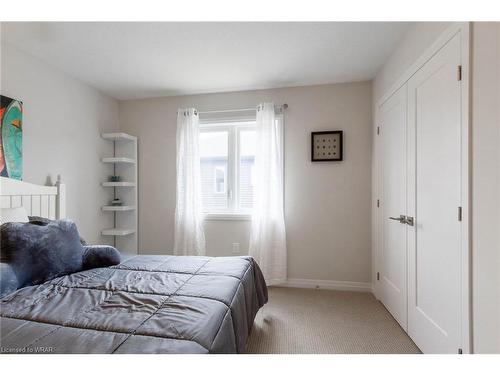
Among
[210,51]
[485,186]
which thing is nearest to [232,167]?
[210,51]

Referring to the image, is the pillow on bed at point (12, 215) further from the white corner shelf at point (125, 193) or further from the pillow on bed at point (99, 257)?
the white corner shelf at point (125, 193)

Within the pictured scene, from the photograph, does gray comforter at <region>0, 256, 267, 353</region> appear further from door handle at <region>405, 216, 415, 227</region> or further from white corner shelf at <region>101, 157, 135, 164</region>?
white corner shelf at <region>101, 157, 135, 164</region>

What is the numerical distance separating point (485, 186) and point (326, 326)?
1612 mm

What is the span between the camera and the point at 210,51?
223 centimetres

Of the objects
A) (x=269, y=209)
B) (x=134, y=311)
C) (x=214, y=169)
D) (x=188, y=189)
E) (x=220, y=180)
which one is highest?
(x=214, y=169)

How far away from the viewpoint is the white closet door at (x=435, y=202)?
139 cm

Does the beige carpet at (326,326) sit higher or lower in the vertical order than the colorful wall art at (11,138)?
lower

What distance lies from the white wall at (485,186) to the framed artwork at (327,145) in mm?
1629

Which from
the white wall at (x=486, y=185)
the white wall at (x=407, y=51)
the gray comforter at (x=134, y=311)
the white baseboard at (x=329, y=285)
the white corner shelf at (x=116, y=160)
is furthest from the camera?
the white corner shelf at (x=116, y=160)

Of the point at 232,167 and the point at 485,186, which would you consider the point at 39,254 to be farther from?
the point at 485,186

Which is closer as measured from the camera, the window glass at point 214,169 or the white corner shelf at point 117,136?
the white corner shelf at point 117,136

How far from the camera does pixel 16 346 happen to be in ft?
3.04

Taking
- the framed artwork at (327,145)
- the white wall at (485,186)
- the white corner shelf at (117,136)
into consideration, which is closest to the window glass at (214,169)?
the white corner shelf at (117,136)
